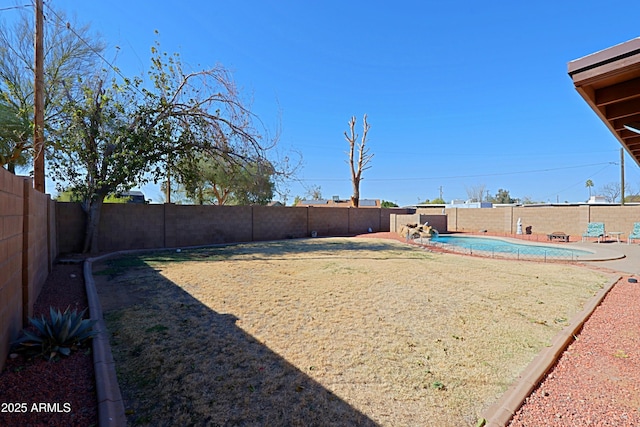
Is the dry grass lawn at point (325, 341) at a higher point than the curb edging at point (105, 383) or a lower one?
lower

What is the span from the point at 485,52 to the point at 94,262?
19.2 meters

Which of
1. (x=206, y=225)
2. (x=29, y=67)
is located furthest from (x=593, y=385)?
(x=29, y=67)

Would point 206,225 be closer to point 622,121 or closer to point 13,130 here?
point 13,130

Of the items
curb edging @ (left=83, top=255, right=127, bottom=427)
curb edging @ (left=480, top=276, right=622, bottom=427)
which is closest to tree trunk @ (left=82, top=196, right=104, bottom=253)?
curb edging @ (left=83, top=255, right=127, bottom=427)

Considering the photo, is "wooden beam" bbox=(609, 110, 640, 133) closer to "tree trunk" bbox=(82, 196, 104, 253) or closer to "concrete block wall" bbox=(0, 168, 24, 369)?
"concrete block wall" bbox=(0, 168, 24, 369)

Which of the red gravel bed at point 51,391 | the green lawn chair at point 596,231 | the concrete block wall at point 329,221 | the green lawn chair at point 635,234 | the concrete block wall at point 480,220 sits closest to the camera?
the red gravel bed at point 51,391

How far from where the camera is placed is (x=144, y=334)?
142 inches

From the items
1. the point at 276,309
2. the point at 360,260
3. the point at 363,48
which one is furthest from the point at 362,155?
the point at 276,309

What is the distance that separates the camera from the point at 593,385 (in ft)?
8.76

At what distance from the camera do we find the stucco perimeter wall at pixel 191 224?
409 inches

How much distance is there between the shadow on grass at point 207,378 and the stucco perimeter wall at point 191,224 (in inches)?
315

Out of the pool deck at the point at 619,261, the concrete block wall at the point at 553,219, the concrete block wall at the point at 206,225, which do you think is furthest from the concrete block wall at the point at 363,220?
the pool deck at the point at 619,261

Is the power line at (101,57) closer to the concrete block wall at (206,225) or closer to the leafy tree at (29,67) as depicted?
the leafy tree at (29,67)

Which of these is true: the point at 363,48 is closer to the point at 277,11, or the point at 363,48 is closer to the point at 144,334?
the point at 277,11
